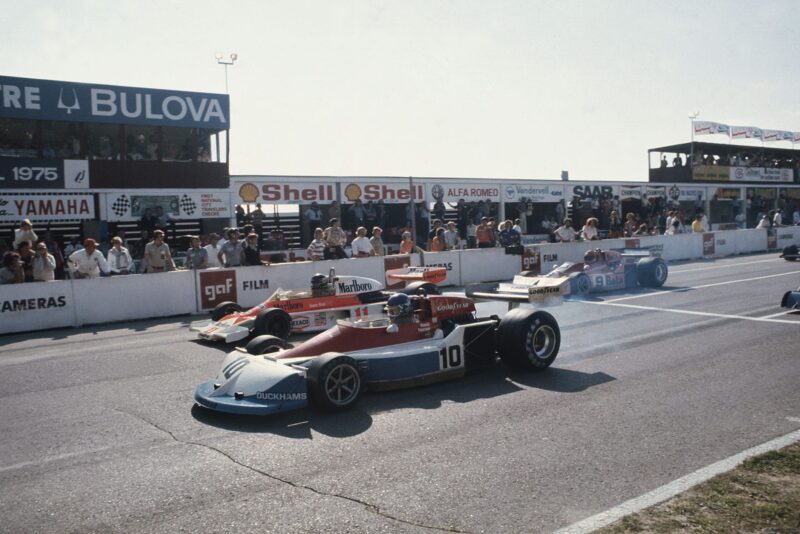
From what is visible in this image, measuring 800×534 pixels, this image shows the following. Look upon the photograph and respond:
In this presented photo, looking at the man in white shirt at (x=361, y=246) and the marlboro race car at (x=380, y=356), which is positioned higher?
the man in white shirt at (x=361, y=246)

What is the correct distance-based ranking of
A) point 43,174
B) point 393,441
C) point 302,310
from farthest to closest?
point 43,174 < point 302,310 < point 393,441

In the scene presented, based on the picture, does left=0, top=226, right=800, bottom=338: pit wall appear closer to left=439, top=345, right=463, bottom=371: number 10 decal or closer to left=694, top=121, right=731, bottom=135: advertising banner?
Answer: left=439, top=345, right=463, bottom=371: number 10 decal

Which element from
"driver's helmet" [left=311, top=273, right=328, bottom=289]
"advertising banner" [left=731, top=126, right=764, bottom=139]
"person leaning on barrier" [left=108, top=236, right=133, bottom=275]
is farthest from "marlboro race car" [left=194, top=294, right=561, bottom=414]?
"advertising banner" [left=731, top=126, right=764, bottom=139]

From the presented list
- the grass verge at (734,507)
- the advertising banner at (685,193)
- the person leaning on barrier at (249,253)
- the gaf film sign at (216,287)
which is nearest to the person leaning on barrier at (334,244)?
the person leaning on barrier at (249,253)

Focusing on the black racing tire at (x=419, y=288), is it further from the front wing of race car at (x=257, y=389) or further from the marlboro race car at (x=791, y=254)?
the marlboro race car at (x=791, y=254)

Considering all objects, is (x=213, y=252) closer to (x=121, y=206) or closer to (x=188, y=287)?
(x=188, y=287)

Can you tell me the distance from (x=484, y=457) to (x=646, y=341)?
585 centimetres

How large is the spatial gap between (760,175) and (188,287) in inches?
1709

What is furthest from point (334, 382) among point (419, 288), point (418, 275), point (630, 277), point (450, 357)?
point (630, 277)

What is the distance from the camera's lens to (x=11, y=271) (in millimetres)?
13797

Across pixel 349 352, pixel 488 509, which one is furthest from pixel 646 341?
pixel 488 509

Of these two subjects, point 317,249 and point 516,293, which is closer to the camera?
point 516,293

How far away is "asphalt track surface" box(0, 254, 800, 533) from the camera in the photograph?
4.84 metres

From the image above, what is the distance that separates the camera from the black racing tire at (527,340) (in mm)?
8656
